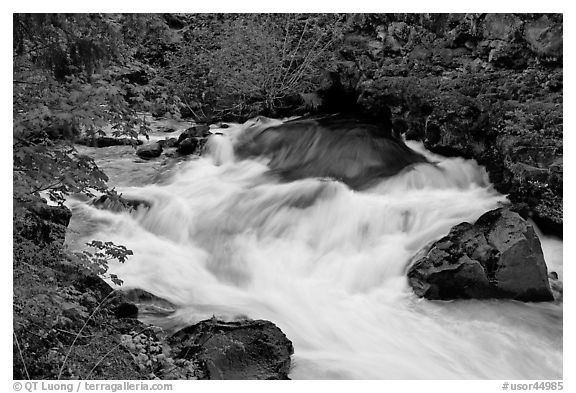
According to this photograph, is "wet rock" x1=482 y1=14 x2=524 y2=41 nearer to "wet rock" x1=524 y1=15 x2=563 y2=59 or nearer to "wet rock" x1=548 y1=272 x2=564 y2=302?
"wet rock" x1=524 y1=15 x2=563 y2=59

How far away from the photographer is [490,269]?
176 inches

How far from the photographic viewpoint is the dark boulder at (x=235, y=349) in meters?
3.60

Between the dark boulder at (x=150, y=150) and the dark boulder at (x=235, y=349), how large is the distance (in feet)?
11.1

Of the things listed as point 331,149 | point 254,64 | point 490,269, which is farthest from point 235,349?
point 254,64

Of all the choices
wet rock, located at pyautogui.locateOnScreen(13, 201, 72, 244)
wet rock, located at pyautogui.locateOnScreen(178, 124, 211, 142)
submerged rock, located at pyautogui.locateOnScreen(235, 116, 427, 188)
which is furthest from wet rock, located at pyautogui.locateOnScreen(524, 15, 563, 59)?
wet rock, located at pyautogui.locateOnScreen(13, 201, 72, 244)

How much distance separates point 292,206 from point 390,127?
2.17 metres

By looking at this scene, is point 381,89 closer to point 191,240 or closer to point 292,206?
point 292,206

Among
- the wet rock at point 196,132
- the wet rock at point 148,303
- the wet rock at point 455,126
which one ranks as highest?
the wet rock at point 455,126

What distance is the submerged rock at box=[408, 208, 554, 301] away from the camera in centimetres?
441

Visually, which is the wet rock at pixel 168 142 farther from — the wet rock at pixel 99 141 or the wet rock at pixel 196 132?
the wet rock at pixel 99 141

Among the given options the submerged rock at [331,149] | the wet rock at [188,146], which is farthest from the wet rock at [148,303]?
the wet rock at [188,146]

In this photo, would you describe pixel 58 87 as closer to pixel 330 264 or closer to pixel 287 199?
pixel 330 264

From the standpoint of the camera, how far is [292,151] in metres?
6.84

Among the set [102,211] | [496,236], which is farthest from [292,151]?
[496,236]
